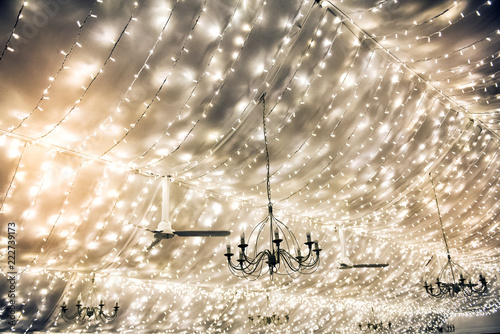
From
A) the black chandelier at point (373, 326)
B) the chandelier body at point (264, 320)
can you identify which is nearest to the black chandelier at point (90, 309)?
the chandelier body at point (264, 320)

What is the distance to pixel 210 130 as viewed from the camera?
3791mm

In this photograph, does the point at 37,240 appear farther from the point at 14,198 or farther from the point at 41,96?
the point at 41,96

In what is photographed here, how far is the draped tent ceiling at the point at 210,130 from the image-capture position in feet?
9.77

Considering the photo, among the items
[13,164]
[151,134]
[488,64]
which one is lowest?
[13,164]

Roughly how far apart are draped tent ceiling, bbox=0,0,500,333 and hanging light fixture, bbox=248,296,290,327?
1.15 metres

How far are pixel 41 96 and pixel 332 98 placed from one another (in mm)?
2717

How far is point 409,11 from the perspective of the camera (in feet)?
10.7

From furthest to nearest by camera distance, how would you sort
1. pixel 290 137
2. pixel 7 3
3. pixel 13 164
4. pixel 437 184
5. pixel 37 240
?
pixel 437 184
pixel 290 137
pixel 37 240
pixel 13 164
pixel 7 3

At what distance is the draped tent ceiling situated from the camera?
298cm

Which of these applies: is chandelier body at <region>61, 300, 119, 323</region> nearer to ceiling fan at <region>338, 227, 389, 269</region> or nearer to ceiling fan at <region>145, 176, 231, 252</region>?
ceiling fan at <region>145, 176, 231, 252</region>

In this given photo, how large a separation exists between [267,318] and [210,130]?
547 cm

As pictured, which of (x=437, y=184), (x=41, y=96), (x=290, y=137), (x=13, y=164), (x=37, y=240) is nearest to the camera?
(x=41, y=96)

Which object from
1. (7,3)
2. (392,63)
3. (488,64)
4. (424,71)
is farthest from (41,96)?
(488,64)

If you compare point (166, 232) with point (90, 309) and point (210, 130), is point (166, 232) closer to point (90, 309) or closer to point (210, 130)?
point (210, 130)
